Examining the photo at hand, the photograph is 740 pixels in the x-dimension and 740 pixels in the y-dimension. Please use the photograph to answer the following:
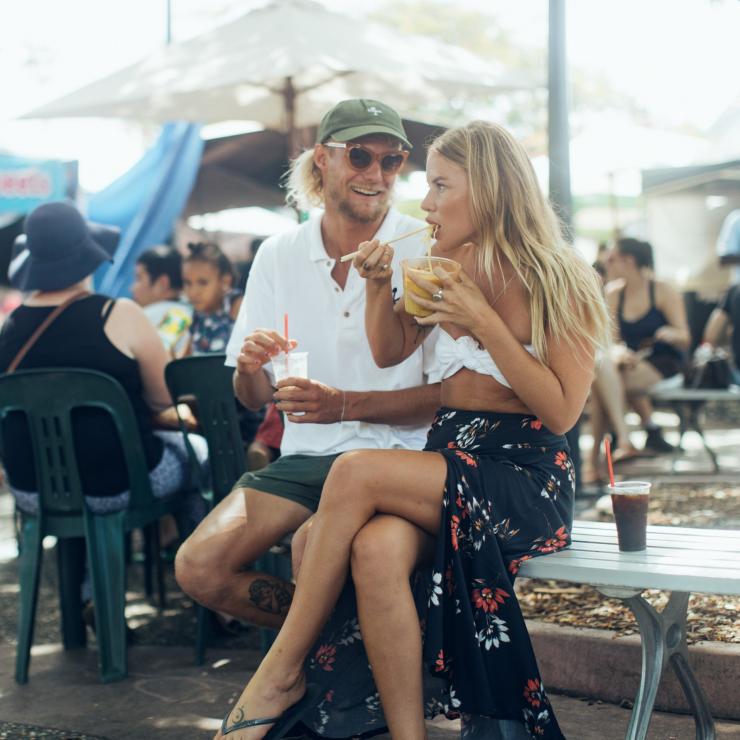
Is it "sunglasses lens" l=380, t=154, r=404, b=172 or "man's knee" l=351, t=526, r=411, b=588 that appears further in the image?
"sunglasses lens" l=380, t=154, r=404, b=172

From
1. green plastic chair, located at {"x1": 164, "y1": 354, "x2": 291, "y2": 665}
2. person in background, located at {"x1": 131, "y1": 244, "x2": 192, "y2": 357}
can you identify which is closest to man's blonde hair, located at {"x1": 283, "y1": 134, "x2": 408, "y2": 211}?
green plastic chair, located at {"x1": 164, "y1": 354, "x2": 291, "y2": 665}

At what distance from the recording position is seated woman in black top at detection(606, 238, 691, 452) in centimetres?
778

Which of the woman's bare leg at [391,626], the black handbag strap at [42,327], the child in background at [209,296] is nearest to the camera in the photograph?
the woman's bare leg at [391,626]

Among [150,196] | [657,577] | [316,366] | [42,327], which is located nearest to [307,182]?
[316,366]

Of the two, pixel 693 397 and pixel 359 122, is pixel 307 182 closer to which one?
pixel 359 122

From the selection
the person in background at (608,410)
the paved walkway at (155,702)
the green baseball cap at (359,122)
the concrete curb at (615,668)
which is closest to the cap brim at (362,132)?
the green baseball cap at (359,122)

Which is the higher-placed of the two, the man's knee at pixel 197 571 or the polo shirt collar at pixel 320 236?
the polo shirt collar at pixel 320 236

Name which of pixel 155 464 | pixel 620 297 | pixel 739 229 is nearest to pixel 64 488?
pixel 155 464

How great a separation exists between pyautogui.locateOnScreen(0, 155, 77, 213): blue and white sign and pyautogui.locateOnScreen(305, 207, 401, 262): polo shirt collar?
629cm

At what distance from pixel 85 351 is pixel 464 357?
5.72 ft

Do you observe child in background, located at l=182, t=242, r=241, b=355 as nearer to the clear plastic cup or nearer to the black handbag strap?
the black handbag strap

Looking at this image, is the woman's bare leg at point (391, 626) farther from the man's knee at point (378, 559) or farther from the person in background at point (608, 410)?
the person in background at point (608, 410)

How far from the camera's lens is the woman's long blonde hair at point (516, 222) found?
118 inches

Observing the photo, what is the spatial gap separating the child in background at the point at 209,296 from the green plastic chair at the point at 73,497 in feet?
5.79
